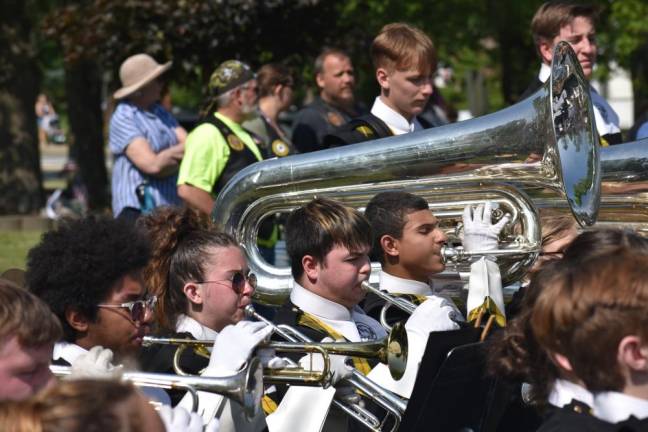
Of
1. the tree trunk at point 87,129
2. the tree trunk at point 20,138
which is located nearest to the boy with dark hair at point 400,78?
the tree trunk at point 87,129

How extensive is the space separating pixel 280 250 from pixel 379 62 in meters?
1.05

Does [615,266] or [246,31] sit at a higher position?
[246,31]

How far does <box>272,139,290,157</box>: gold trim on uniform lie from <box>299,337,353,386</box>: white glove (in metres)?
2.89

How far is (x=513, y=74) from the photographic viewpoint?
2102 cm

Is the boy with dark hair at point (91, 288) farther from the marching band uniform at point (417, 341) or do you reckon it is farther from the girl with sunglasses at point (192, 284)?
the marching band uniform at point (417, 341)

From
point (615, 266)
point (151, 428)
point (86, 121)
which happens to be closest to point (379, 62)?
point (615, 266)

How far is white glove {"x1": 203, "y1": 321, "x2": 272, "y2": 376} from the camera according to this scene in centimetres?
296

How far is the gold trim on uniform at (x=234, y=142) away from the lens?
5730 millimetres

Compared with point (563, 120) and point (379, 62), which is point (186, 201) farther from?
point (563, 120)

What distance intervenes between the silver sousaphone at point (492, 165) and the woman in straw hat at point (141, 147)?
1508 millimetres

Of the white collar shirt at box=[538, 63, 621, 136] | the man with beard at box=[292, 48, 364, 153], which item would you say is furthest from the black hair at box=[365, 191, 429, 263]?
the man with beard at box=[292, 48, 364, 153]

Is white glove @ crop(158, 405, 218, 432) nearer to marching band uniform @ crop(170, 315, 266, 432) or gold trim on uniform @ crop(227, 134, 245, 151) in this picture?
marching band uniform @ crop(170, 315, 266, 432)

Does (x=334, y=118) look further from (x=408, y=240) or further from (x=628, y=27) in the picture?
(x=628, y=27)

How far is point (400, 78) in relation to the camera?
202 inches
